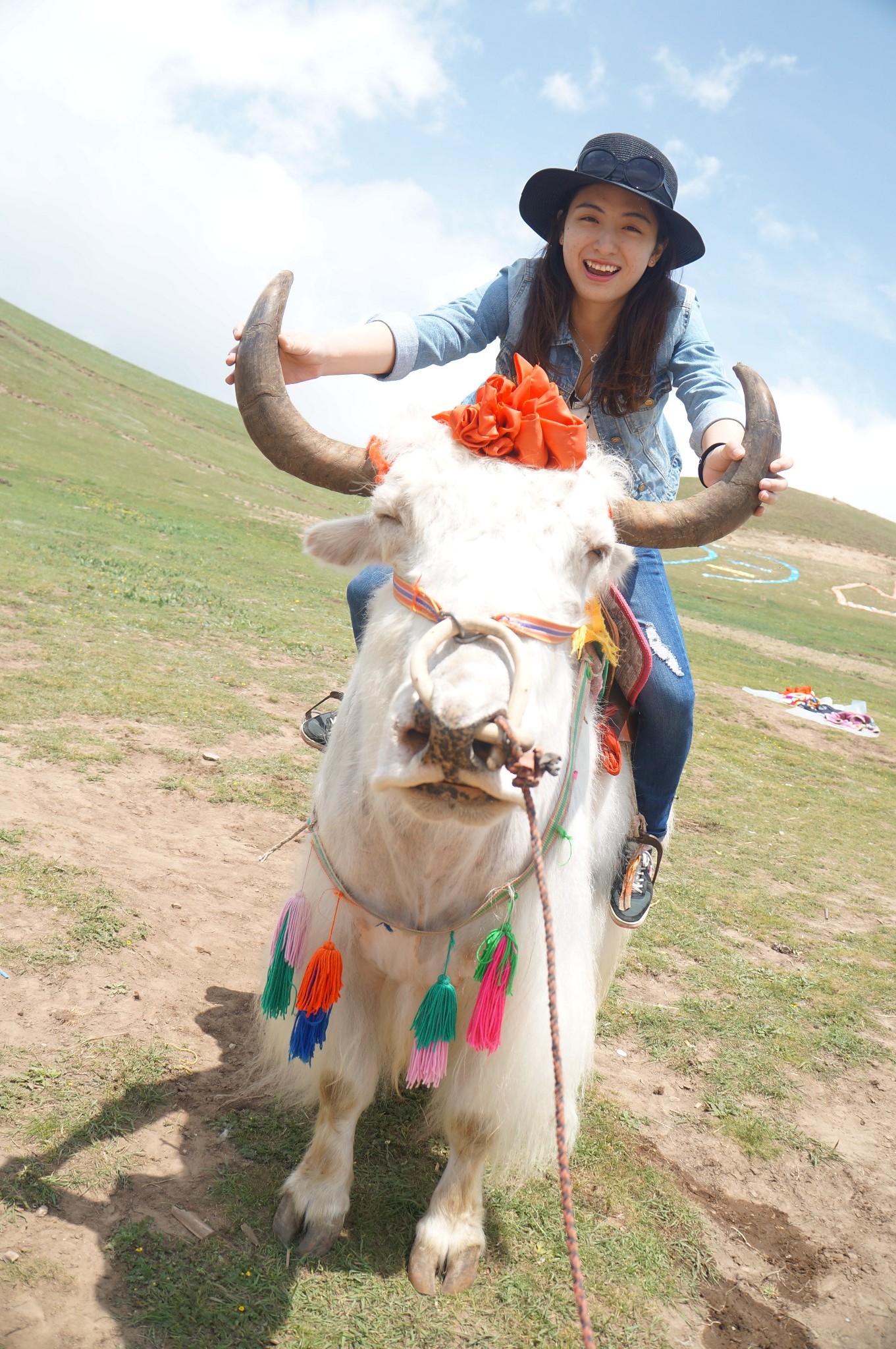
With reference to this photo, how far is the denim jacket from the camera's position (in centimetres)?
304

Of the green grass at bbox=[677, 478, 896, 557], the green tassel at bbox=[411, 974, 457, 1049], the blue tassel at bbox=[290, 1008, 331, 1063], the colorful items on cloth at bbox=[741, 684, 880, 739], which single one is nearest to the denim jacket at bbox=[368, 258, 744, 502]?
the green tassel at bbox=[411, 974, 457, 1049]

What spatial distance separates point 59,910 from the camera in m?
3.77

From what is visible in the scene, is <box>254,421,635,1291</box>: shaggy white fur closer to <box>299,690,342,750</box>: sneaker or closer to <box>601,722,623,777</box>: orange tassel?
A: <box>601,722,623,777</box>: orange tassel

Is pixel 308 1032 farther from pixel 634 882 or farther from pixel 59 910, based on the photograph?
pixel 59 910

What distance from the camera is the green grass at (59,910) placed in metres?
3.46

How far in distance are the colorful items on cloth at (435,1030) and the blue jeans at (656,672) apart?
49.3 inches

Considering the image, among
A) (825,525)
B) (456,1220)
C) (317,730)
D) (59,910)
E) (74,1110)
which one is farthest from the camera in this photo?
(825,525)

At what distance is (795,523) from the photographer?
69625mm

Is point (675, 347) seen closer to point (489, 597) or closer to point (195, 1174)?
point (489, 597)

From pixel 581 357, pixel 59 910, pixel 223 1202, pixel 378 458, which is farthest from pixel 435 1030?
pixel 581 357

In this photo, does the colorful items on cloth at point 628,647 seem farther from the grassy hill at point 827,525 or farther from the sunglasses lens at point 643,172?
the grassy hill at point 827,525

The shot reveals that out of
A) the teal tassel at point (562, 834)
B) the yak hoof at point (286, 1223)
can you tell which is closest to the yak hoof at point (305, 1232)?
the yak hoof at point (286, 1223)

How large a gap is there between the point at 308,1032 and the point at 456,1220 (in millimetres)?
731

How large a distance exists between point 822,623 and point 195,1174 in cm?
3407
